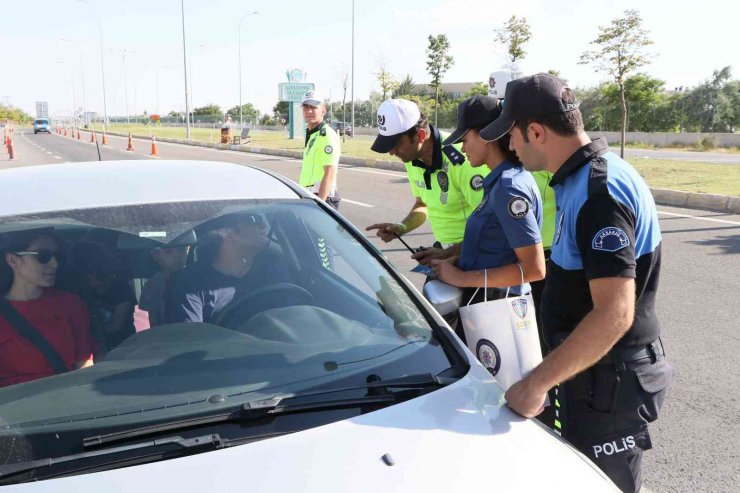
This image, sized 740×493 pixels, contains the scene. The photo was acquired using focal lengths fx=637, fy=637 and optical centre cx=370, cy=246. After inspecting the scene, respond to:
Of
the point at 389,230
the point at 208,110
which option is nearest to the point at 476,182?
the point at 389,230

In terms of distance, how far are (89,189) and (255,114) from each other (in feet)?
275

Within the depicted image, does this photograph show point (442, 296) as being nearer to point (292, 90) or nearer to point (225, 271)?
point (225, 271)

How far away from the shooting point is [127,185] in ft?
7.64

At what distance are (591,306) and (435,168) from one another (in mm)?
1243

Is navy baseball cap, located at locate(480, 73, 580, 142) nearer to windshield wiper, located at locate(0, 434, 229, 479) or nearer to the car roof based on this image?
the car roof

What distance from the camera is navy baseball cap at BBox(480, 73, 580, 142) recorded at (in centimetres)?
188

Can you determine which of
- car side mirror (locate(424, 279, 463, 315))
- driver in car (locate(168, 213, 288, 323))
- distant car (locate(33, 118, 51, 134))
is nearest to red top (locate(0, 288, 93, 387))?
driver in car (locate(168, 213, 288, 323))

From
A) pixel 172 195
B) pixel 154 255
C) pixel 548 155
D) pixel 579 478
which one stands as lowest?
pixel 579 478

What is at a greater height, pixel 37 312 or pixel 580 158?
pixel 580 158

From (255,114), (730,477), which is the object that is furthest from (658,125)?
(255,114)

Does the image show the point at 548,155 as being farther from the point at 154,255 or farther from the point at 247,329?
the point at 154,255

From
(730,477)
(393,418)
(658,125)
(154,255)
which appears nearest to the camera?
(393,418)

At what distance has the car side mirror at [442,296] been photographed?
2225 mm

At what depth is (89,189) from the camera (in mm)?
2262
